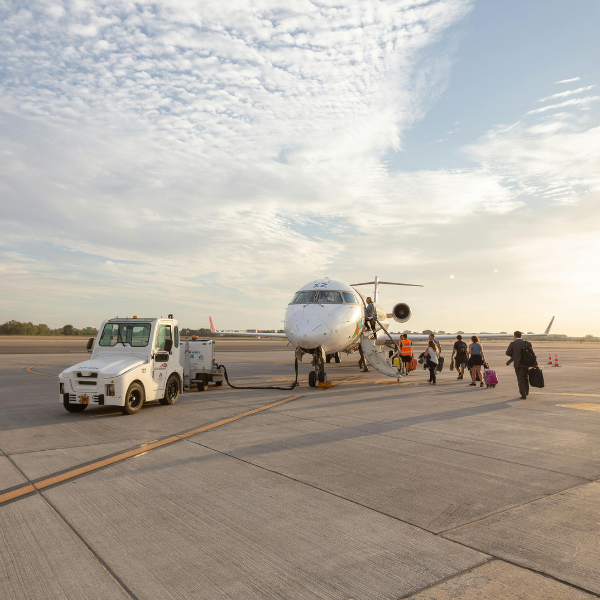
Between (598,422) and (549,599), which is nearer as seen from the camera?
(549,599)

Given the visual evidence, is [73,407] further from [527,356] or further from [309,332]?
[527,356]

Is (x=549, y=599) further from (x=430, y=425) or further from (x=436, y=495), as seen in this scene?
(x=430, y=425)

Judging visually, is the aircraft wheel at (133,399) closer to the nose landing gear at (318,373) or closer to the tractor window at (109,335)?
the tractor window at (109,335)

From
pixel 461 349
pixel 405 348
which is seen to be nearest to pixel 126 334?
pixel 405 348

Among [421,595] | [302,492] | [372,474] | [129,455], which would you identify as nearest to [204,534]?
[302,492]

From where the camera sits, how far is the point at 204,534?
413 cm

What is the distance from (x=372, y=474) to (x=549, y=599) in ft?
9.51

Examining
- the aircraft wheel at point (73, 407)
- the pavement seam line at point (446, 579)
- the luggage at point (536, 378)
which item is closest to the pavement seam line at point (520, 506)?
the pavement seam line at point (446, 579)

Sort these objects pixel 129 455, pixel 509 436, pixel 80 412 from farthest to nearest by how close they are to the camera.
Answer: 1. pixel 80 412
2. pixel 509 436
3. pixel 129 455

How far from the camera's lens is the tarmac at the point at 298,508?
337 centimetres

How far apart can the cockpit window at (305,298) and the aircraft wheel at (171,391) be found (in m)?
6.49

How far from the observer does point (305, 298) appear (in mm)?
17484

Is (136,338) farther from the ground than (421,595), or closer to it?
farther from the ground

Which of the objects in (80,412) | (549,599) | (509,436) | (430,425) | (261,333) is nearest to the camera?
(549,599)
